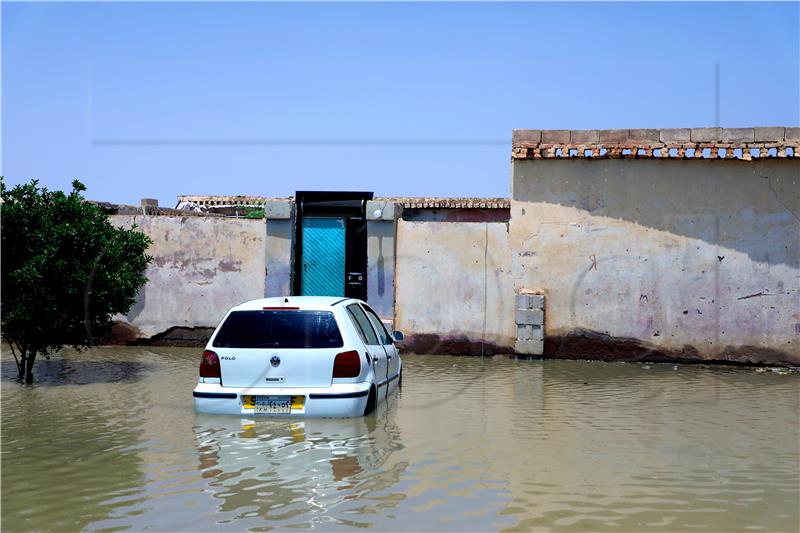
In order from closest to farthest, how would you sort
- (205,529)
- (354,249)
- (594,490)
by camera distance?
1. (205,529)
2. (594,490)
3. (354,249)

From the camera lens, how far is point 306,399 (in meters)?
8.68

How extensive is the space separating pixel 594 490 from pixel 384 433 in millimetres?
2701

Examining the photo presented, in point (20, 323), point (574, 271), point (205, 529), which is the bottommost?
point (205, 529)

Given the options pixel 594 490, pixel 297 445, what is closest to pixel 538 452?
pixel 594 490

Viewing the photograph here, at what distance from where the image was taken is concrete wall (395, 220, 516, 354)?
16625 mm

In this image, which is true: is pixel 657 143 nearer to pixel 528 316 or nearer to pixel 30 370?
pixel 528 316

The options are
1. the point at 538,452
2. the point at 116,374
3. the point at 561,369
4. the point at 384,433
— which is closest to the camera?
the point at 538,452

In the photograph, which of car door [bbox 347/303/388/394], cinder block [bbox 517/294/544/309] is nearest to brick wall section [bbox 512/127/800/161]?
cinder block [bbox 517/294/544/309]

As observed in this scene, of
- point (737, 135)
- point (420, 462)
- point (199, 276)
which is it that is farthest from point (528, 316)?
point (420, 462)

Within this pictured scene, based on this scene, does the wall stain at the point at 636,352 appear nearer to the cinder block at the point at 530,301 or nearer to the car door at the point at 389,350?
the cinder block at the point at 530,301

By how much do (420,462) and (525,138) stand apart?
403 inches

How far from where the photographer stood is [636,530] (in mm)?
5492

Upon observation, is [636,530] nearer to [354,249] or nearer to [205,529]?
[205,529]

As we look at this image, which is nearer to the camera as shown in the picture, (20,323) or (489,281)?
(20,323)
